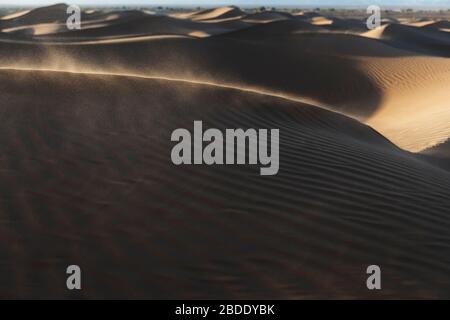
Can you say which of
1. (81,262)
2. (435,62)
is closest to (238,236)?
(81,262)

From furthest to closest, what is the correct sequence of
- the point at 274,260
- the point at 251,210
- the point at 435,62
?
the point at 435,62
the point at 251,210
the point at 274,260

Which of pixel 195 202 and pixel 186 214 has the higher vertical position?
pixel 195 202

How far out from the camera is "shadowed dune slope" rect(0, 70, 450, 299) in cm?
302

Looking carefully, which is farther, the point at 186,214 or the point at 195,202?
the point at 195,202

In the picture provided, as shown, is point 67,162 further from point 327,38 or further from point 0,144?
point 327,38

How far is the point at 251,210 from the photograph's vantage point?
3.71m

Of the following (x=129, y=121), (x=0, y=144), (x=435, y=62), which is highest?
(x=435, y=62)

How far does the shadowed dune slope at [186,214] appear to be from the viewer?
3018 mm

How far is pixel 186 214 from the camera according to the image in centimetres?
356

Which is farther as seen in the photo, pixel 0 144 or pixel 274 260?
pixel 0 144

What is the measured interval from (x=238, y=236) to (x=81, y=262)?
1.10 meters

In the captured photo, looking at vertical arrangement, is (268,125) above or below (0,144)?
above

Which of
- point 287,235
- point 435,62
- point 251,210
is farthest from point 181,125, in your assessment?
point 435,62

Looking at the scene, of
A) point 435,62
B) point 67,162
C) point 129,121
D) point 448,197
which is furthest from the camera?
point 435,62
